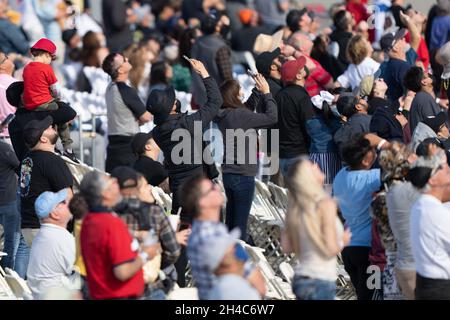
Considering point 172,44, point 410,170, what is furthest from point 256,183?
point 172,44

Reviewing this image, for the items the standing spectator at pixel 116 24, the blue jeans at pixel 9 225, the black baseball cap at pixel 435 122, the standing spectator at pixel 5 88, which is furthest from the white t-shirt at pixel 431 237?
the standing spectator at pixel 116 24

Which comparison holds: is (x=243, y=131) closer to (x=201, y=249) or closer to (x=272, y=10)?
(x=201, y=249)

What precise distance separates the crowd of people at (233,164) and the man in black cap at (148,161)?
2 centimetres

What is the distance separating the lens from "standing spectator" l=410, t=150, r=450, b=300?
873 cm

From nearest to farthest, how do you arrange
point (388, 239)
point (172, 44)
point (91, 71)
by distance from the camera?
point (388, 239) < point (91, 71) < point (172, 44)

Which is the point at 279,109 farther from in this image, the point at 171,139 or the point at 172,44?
the point at 172,44

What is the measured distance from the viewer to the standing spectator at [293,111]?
1290 cm

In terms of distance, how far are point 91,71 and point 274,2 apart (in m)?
4.34

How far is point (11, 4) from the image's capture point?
2169 cm

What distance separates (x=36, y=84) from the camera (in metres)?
12.0

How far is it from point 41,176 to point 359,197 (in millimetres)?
2635

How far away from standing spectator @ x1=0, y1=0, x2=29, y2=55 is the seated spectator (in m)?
11.0

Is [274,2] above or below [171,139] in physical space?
above

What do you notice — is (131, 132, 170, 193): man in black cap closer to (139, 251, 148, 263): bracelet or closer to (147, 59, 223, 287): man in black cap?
(147, 59, 223, 287): man in black cap
